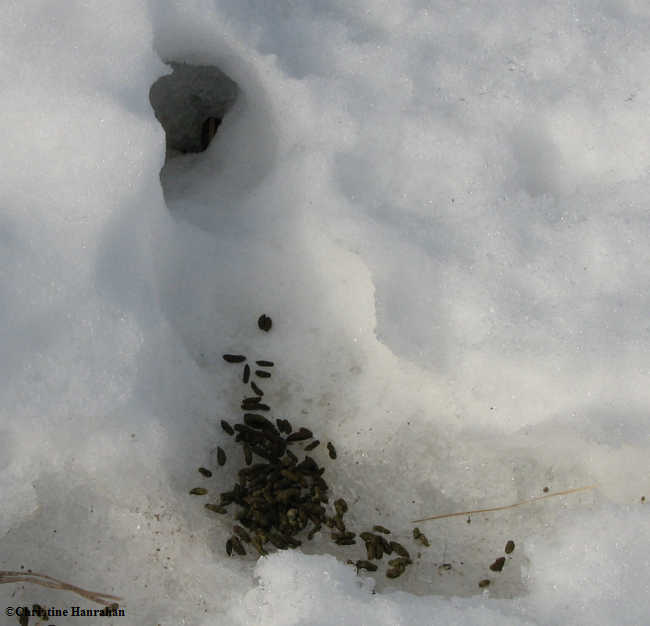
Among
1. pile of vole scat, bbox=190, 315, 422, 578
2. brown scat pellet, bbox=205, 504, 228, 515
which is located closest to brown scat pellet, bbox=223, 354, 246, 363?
pile of vole scat, bbox=190, 315, 422, 578

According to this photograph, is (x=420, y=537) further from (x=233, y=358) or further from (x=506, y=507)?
(x=233, y=358)

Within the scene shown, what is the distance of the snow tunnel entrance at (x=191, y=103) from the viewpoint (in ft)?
11.0

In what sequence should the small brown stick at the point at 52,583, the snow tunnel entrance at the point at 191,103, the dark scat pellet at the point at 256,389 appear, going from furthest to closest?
the snow tunnel entrance at the point at 191,103 < the dark scat pellet at the point at 256,389 < the small brown stick at the point at 52,583

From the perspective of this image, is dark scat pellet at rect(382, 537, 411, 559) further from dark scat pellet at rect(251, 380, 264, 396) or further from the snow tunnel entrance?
the snow tunnel entrance

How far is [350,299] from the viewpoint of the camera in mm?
3168

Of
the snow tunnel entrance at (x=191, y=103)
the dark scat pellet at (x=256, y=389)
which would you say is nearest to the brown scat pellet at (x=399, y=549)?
the dark scat pellet at (x=256, y=389)

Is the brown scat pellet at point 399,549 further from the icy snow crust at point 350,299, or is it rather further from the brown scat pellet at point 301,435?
the brown scat pellet at point 301,435

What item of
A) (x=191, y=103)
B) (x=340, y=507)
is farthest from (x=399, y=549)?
(x=191, y=103)

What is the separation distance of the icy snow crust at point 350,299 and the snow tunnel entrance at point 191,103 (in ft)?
0.80

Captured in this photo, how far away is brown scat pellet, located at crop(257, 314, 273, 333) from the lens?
10.5 ft

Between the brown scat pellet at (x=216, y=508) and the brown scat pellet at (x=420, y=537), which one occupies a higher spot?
the brown scat pellet at (x=420, y=537)

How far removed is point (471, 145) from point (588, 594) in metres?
1.70

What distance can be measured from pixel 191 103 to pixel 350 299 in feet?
3.74

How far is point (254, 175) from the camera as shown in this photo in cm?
324
